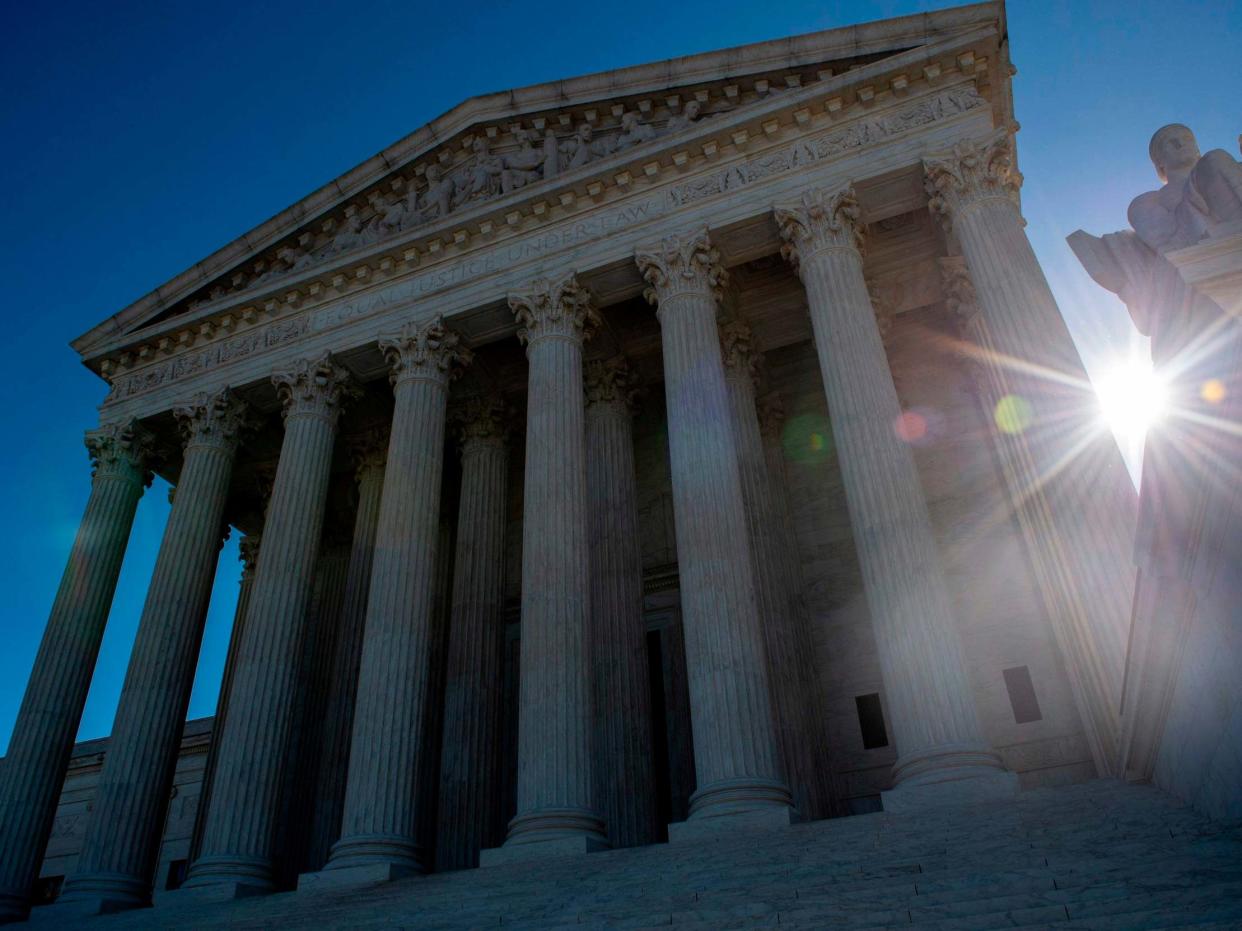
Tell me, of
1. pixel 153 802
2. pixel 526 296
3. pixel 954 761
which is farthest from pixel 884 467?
pixel 153 802

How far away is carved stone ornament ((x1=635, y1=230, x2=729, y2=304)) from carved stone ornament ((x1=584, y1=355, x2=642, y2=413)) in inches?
125

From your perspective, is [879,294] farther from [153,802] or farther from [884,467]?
[153,802]

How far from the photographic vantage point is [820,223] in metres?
21.1

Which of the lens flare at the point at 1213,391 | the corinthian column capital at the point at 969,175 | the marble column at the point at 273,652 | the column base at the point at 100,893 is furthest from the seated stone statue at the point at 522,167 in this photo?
the lens flare at the point at 1213,391

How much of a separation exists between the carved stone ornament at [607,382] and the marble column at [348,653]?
686 cm

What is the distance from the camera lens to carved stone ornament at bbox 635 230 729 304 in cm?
2186

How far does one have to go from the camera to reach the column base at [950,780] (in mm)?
14633

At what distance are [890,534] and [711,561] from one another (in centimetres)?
325

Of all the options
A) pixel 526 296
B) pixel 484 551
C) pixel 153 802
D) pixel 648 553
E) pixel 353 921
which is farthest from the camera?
pixel 648 553

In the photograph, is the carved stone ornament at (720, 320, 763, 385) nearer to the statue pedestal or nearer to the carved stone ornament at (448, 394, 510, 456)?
the carved stone ornament at (448, 394, 510, 456)

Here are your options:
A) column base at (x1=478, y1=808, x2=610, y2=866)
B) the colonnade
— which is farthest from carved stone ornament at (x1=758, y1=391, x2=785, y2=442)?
column base at (x1=478, y1=808, x2=610, y2=866)

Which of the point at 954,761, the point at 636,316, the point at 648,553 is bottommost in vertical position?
the point at 954,761

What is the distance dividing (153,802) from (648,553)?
43.1 feet

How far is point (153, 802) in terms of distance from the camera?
71.7ft
